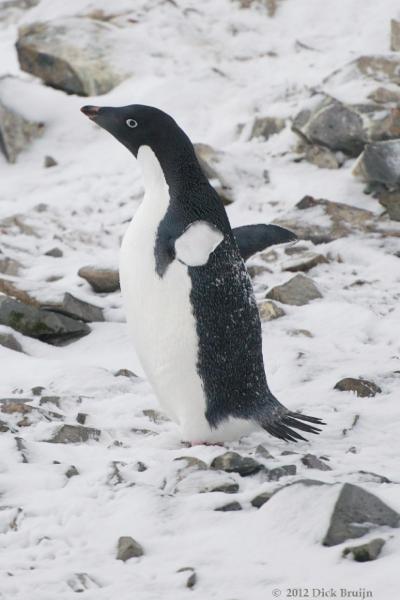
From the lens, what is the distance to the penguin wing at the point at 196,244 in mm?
4051

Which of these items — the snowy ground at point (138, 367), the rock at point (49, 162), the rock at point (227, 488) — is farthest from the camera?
the rock at point (49, 162)

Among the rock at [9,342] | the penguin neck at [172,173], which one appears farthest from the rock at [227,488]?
the rock at [9,342]

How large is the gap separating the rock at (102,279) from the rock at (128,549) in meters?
4.09

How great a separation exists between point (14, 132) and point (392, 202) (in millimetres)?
4538

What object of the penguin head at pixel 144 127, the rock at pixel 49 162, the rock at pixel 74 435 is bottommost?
the rock at pixel 49 162

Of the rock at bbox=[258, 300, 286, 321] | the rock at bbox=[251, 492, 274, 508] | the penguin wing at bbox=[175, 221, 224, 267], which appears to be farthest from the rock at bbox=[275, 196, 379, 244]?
the rock at bbox=[251, 492, 274, 508]

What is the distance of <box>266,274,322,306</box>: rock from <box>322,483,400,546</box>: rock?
351cm

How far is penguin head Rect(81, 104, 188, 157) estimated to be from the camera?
4391 millimetres

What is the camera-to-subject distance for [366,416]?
14.5 ft

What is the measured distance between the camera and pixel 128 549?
2.90 meters

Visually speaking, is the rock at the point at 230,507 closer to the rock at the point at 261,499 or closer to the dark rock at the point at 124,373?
the rock at the point at 261,499

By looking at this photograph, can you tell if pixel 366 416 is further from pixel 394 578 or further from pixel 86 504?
pixel 394 578

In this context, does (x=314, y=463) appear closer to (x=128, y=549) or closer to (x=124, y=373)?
(x=128, y=549)

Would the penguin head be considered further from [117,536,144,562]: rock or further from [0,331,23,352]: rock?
[117,536,144,562]: rock
